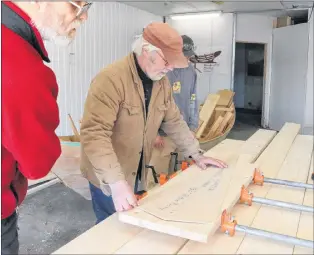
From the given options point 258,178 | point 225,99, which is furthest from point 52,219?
point 225,99

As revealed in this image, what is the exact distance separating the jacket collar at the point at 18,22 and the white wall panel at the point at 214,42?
24.7ft

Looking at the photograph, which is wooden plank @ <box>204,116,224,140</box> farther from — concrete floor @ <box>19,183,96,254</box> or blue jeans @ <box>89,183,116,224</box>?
blue jeans @ <box>89,183,116,224</box>

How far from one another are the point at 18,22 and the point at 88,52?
204 inches

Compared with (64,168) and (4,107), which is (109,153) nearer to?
(4,107)

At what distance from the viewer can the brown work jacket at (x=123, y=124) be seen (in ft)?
4.54

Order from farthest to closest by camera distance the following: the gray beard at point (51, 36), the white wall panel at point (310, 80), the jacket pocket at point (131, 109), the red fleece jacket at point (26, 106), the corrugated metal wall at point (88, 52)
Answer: the white wall panel at point (310, 80), the corrugated metal wall at point (88, 52), the jacket pocket at point (131, 109), the gray beard at point (51, 36), the red fleece jacket at point (26, 106)

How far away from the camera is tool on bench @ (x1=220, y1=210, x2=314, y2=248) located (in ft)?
3.20

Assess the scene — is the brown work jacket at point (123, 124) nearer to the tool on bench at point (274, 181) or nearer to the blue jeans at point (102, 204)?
the blue jeans at point (102, 204)

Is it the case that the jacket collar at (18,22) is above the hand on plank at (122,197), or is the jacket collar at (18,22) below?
above

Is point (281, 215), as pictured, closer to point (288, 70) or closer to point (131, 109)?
point (131, 109)

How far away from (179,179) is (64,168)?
6.27ft

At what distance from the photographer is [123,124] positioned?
166 cm

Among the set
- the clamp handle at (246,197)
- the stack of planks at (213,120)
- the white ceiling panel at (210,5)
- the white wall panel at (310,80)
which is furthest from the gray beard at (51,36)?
the white ceiling panel at (210,5)

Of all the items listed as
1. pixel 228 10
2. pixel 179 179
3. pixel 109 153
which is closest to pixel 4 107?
pixel 109 153
